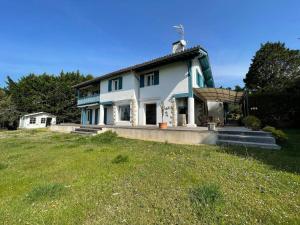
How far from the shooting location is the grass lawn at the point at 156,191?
10.4ft

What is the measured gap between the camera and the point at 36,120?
39406 millimetres

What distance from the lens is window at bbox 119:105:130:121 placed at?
811 inches

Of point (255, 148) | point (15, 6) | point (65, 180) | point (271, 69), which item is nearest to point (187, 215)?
point (65, 180)

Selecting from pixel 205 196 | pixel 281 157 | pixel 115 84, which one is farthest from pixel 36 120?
pixel 205 196

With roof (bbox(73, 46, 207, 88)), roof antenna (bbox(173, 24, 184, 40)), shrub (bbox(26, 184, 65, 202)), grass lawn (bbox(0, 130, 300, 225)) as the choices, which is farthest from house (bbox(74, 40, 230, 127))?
shrub (bbox(26, 184, 65, 202))

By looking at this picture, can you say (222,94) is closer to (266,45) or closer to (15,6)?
(15,6)

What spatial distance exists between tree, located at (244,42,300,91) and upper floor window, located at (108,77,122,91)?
25.8 meters

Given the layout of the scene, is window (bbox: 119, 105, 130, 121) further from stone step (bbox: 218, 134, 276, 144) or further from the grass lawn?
the grass lawn

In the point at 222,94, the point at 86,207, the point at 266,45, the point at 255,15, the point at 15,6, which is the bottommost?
the point at 86,207

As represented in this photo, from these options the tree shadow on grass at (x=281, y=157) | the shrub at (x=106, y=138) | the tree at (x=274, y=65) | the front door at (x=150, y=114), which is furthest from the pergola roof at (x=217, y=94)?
the tree at (x=274, y=65)

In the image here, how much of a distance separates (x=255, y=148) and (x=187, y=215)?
22.4ft

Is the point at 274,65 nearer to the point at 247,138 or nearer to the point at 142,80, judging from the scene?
the point at 142,80

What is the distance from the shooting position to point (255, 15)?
1296 centimetres

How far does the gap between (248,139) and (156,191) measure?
7036 mm
